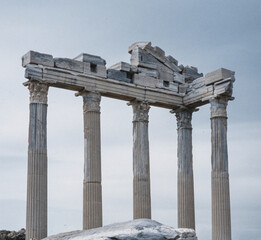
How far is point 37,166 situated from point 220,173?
1097cm

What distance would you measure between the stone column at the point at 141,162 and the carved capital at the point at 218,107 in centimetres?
398

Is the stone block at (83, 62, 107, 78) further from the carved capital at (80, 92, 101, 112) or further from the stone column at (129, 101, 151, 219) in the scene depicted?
the stone column at (129, 101, 151, 219)

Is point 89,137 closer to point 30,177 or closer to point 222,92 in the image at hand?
point 30,177

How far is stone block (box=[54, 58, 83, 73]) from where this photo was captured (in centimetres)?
3719

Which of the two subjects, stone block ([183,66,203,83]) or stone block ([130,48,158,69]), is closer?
stone block ([130,48,158,69])

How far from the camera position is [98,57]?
3906 cm

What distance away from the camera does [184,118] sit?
43.1m

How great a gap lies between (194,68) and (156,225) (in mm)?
16852

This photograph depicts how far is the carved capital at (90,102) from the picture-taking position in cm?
3825

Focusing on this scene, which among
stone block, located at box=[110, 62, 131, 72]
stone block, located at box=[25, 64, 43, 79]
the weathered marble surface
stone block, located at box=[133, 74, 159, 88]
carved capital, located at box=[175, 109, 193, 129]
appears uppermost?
stone block, located at box=[110, 62, 131, 72]

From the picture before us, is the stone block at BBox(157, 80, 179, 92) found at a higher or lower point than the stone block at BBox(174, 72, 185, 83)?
lower

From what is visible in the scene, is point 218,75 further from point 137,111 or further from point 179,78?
point 137,111

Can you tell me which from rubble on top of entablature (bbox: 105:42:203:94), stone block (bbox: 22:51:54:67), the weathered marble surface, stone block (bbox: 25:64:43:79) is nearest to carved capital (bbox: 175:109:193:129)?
rubble on top of entablature (bbox: 105:42:203:94)

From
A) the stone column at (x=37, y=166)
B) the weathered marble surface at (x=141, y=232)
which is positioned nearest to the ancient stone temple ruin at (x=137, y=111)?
the stone column at (x=37, y=166)
